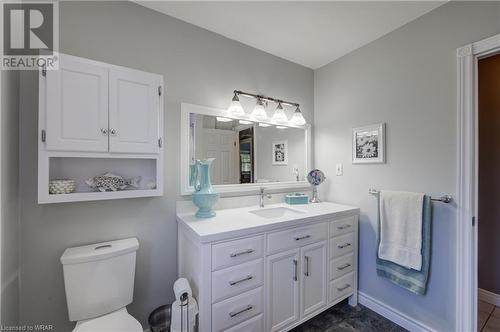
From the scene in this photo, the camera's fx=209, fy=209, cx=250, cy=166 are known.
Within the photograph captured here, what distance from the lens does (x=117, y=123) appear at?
1301mm

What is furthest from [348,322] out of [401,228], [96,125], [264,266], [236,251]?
[96,125]

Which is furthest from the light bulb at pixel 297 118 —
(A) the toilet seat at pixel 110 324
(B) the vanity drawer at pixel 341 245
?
(A) the toilet seat at pixel 110 324

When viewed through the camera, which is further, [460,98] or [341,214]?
[341,214]

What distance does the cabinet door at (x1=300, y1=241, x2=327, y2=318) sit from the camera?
162 centimetres

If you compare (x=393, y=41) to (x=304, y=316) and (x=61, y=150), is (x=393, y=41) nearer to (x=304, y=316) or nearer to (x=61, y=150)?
(x=304, y=316)

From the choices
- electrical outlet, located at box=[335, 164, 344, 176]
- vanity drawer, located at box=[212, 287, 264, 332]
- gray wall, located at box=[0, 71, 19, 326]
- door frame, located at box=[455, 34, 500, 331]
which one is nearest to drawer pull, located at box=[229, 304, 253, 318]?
vanity drawer, located at box=[212, 287, 264, 332]

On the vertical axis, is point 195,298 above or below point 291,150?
below

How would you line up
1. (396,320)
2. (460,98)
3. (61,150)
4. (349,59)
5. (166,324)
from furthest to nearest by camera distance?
(349,59) → (396,320) → (166,324) → (460,98) → (61,150)

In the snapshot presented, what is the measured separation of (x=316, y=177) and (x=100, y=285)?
201cm

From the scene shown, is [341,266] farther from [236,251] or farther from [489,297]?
[489,297]

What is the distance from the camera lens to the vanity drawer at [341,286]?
1.80 meters

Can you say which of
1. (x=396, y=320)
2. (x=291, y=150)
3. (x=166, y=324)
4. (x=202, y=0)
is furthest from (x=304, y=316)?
(x=202, y=0)

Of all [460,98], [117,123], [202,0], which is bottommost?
[117,123]

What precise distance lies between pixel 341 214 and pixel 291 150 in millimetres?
864
